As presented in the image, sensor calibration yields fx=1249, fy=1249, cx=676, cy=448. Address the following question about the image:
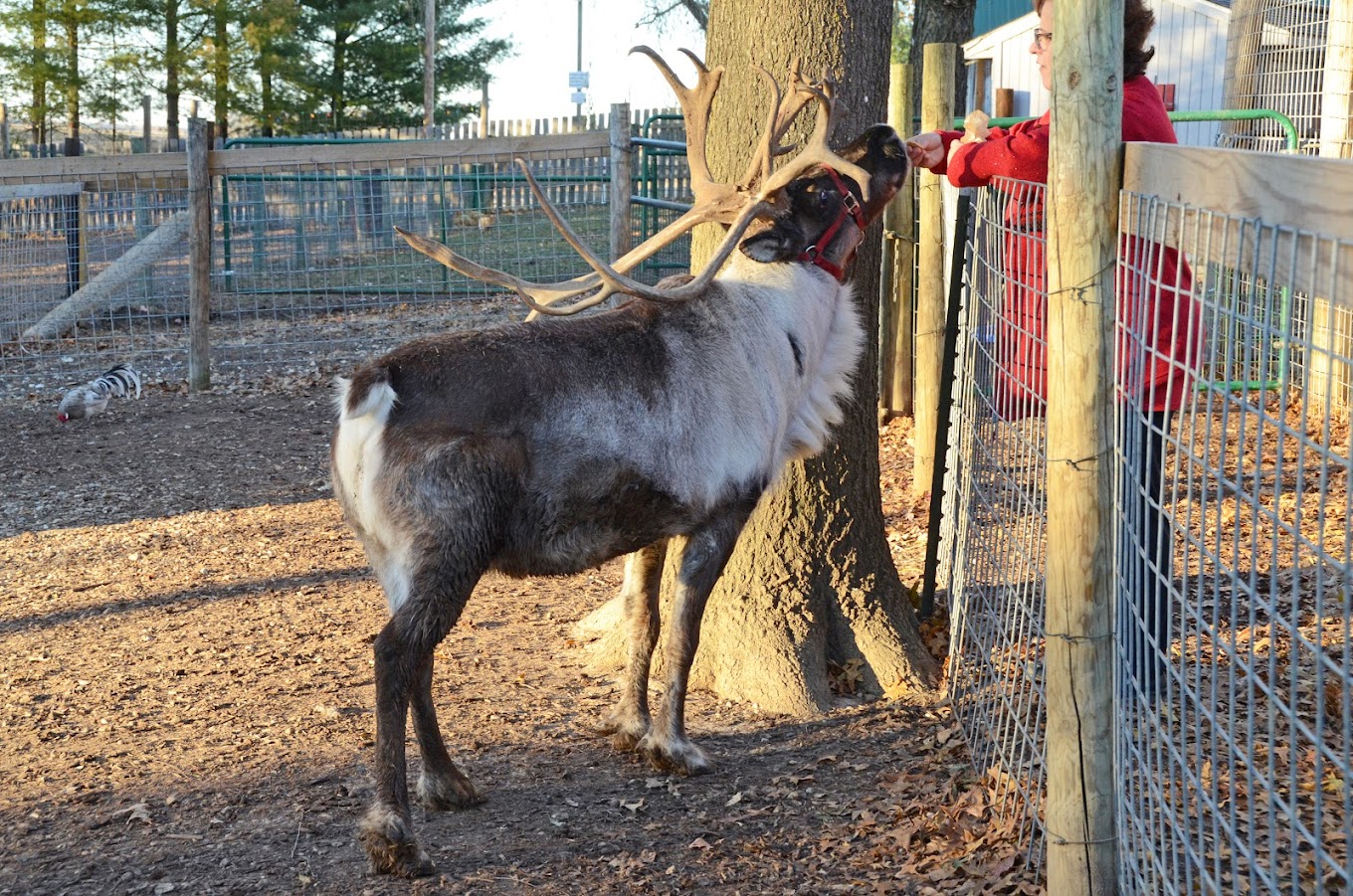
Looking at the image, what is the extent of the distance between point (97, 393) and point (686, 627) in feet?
22.7

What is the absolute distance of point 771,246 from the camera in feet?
14.4

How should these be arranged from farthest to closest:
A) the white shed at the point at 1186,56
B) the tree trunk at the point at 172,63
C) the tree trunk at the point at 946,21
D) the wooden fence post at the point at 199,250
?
the tree trunk at the point at 172,63, the white shed at the point at 1186,56, the tree trunk at the point at 946,21, the wooden fence post at the point at 199,250

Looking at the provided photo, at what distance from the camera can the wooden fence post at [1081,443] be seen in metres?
2.59

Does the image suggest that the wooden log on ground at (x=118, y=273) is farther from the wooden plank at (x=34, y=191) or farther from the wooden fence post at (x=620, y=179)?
the wooden fence post at (x=620, y=179)

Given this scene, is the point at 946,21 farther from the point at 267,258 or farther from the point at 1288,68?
the point at 267,258

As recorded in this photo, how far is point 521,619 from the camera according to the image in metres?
5.63

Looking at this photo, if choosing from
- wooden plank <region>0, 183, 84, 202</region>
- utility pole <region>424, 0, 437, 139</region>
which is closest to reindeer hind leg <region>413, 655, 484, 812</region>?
wooden plank <region>0, 183, 84, 202</region>

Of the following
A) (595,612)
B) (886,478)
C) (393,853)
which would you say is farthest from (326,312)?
(393,853)

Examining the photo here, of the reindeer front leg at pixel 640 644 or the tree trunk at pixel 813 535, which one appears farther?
the tree trunk at pixel 813 535

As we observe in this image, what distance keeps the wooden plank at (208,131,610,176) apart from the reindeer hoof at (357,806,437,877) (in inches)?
271

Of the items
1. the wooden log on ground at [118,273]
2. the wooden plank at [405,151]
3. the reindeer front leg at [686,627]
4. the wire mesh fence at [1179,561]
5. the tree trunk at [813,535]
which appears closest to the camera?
the wire mesh fence at [1179,561]

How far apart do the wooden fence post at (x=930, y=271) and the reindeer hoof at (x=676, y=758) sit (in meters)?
2.96

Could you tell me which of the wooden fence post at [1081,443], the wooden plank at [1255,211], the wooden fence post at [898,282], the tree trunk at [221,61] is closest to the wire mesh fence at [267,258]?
the wooden fence post at [898,282]

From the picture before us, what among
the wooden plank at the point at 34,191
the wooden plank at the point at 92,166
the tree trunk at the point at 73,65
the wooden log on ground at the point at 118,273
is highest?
the tree trunk at the point at 73,65
